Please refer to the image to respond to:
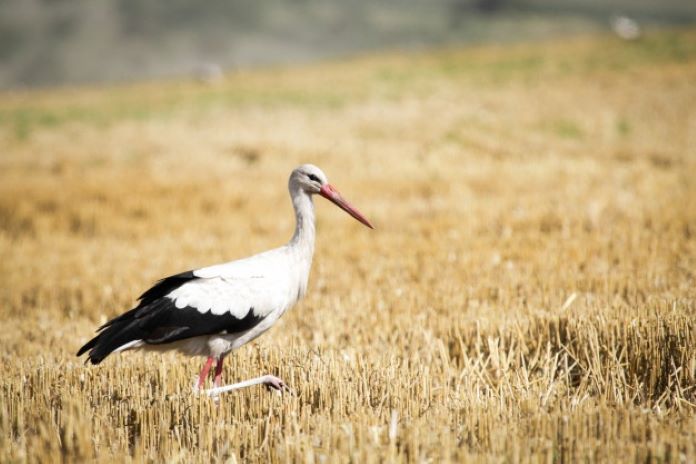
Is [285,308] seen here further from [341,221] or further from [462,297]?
[341,221]

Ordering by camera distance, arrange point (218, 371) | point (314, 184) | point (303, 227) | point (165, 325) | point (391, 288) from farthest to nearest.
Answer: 1. point (391, 288)
2. point (314, 184)
3. point (303, 227)
4. point (218, 371)
5. point (165, 325)

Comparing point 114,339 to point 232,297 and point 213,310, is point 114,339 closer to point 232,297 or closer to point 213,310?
point 213,310

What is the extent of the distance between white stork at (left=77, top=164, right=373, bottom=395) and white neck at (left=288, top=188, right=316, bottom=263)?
2 cm

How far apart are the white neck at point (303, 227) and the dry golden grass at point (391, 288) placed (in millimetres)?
814

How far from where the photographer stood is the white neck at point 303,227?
5.10m

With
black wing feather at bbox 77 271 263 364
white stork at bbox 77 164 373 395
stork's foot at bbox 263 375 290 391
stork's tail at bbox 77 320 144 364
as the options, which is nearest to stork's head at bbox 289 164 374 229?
white stork at bbox 77 164 373 395

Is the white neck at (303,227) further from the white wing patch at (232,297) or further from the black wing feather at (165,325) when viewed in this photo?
the black wing feather at (165,325)

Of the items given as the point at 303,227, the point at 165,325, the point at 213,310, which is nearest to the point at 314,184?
the point at 303,227

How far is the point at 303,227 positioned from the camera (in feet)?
17.1

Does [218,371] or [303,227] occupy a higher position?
[303,227]

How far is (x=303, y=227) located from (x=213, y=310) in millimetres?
1004

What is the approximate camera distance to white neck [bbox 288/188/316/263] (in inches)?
201

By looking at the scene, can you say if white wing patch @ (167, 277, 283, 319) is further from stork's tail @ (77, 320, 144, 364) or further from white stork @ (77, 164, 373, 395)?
stork's tail @ (77, 320, 144, 364)

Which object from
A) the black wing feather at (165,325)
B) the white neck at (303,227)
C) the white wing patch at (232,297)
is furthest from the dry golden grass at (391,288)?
the white neck at (303,227)
